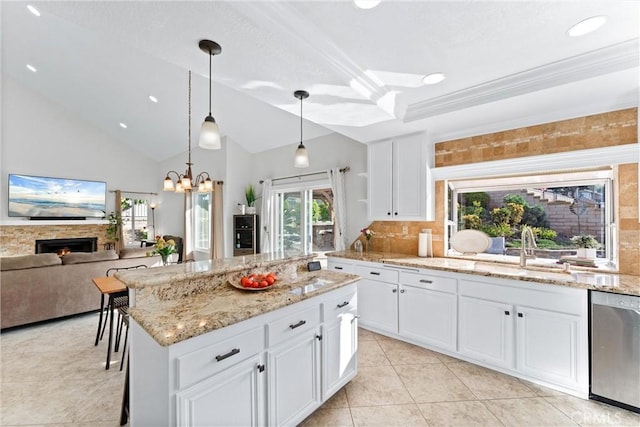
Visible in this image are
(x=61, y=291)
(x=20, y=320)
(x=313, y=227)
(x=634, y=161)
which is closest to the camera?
(x=634, y=161)

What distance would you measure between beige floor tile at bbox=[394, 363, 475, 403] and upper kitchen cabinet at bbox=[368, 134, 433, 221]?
1.57 m

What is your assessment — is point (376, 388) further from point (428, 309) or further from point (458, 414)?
point (428, 309)

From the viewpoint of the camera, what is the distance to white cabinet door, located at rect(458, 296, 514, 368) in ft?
8.11

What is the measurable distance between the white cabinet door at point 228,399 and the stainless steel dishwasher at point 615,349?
247 centimetres

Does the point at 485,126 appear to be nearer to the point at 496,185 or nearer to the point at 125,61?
the point at 496,185

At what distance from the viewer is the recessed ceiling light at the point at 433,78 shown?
7.62 ft

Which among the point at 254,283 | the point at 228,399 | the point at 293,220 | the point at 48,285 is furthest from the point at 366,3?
the point at 48,285

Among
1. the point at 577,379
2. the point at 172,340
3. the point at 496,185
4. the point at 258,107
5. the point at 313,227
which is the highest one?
the point at 258,107

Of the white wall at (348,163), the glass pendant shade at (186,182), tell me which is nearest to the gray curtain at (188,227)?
the white wall at (348,163)

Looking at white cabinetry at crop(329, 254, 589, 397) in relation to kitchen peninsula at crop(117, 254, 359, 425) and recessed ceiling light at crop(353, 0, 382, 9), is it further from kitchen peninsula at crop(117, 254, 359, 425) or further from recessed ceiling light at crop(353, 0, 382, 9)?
recessed ceiling light at crop(353, 0, 382, 9)

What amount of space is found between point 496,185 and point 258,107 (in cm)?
362

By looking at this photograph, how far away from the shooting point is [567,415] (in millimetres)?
2004

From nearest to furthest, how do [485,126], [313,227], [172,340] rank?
1. [172,340]
2. [485,126]
3. [313,227]

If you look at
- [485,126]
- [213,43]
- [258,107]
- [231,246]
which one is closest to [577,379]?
[485,126]
